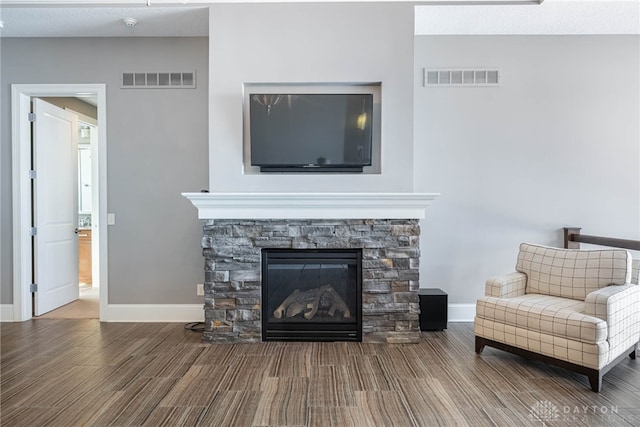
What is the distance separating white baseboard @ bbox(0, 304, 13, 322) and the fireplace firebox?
2750 millimetres

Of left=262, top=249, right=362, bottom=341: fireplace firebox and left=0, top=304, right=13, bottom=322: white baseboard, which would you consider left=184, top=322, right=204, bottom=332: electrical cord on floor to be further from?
left=0, top=304, right=13, bottom=322: white baseboard

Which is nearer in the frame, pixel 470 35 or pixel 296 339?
pixel 296 339

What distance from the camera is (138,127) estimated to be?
3537 millimetres

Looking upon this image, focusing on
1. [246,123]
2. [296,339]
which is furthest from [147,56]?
[296,339]

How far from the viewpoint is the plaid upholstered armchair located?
7.43 feet

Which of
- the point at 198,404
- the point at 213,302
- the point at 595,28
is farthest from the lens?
the point at 595,28

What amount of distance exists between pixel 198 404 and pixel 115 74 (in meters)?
3.21

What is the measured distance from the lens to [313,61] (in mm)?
3043

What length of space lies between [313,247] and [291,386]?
112 cm

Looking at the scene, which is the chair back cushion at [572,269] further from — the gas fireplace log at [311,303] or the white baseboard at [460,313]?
the gas fireplace log at [311,303]

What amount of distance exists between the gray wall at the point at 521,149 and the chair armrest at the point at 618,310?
44.3 inches

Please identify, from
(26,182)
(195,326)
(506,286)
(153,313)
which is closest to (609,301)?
(506,286)

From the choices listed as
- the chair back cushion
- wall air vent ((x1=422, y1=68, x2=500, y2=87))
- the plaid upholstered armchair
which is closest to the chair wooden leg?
the plaid upholstered armchair

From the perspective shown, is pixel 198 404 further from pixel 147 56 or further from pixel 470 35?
pixel 470 35
